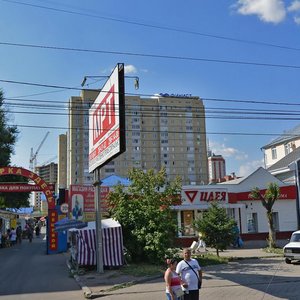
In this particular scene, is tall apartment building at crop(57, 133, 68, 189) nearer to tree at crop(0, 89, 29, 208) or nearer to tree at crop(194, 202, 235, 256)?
tree at crop(0, 89, 29, 208)

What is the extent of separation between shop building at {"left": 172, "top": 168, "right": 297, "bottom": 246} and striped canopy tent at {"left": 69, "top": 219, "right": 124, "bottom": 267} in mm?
12997

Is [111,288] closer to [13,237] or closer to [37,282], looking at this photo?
[37,282]

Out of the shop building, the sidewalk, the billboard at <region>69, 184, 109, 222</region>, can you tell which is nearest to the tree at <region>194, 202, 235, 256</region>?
the sidewalk

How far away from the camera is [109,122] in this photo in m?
17.5

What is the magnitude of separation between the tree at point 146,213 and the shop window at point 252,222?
14972mm

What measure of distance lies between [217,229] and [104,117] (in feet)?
27.4

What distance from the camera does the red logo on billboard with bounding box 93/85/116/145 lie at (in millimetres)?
17297

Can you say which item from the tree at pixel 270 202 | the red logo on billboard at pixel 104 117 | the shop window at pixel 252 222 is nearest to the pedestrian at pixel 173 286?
the red logo on billboard at pixel 104 117

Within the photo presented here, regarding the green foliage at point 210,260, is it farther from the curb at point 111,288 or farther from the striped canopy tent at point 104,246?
the curb at point 111,288

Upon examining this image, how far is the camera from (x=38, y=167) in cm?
16938

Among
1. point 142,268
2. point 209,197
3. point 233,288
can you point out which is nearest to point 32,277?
point 142,268

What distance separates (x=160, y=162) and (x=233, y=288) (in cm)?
11212

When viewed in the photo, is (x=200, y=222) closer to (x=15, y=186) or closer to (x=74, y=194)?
(x=74, y=194)

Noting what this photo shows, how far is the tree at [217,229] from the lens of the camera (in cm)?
2247
